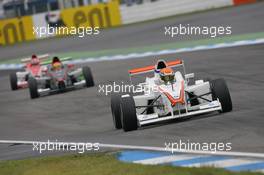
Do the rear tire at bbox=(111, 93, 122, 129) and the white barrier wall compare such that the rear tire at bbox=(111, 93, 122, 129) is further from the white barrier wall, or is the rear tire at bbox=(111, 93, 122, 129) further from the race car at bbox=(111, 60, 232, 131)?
the white barrier wall

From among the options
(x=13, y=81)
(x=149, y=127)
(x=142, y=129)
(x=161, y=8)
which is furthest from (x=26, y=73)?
(x=161, y=8)

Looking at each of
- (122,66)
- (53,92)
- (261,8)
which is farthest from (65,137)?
(261,8)

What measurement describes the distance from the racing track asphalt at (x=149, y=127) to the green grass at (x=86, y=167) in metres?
1.06

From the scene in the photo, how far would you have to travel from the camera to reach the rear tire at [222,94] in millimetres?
13469

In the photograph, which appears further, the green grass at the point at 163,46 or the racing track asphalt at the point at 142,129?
the green grass at the point at 163,46

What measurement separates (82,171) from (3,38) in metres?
38.5

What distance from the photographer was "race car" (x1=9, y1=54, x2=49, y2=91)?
24.4 metres

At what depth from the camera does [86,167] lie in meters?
10.7

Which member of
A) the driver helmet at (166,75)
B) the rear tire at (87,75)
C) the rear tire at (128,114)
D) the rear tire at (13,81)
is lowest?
the rear tire at (13,81)

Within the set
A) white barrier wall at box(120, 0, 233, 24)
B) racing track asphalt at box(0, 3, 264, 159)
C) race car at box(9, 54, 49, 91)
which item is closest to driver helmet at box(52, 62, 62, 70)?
racing track asphalt at box(0, 3, 264, 159)

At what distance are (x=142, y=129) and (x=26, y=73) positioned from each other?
12.3m

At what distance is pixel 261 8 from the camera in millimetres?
39625

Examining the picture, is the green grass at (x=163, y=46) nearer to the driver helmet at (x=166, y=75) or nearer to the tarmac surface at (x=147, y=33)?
the tarmac surface at (x=147, y=33)

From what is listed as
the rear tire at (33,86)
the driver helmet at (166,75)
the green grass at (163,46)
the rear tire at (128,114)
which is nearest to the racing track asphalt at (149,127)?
the rear tire at (128,114)
